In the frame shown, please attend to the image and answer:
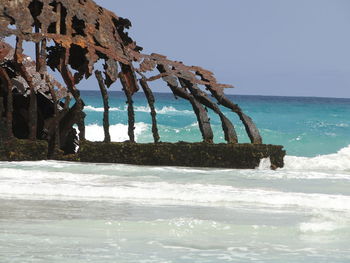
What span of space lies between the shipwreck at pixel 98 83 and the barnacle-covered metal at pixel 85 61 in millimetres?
21

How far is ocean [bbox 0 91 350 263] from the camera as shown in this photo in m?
9.62

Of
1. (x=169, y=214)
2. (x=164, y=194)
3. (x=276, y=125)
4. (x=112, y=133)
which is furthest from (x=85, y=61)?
(x=276, y=125)

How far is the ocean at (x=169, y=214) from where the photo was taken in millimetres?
9617

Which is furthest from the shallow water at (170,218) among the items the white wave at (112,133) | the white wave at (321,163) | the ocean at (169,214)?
the white wave at (112,133)

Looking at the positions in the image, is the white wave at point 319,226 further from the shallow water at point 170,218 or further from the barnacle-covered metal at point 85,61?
the barnacle-covered metal at point 85,61

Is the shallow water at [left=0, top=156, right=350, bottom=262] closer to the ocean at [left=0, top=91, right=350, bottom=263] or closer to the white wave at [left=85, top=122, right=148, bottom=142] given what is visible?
the ocean at [left=0, top=91, right=350, bottom=263]

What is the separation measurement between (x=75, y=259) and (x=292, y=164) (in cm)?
1567

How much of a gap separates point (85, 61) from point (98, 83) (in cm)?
68

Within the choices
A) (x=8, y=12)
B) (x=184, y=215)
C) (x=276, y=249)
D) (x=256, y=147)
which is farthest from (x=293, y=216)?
(x=8, y=12)

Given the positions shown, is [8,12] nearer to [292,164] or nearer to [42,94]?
[42,94]

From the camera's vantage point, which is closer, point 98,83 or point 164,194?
point 164,194

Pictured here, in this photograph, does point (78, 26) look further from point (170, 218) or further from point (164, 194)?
point (170, 218)

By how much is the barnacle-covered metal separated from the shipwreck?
21mm

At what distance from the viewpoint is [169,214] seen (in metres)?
12.4
